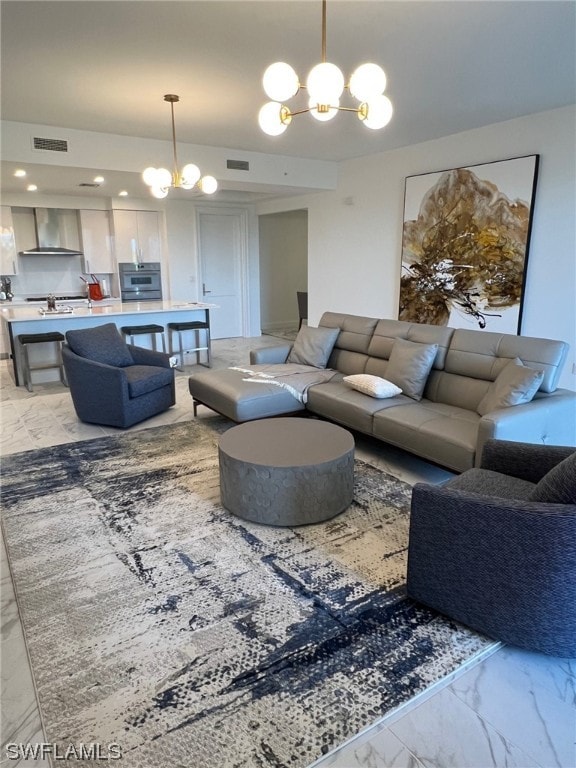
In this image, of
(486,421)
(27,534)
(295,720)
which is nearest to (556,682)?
(295,720)

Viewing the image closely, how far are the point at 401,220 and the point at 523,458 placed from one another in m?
4.60

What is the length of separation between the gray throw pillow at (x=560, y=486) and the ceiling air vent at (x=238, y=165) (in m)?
5.45

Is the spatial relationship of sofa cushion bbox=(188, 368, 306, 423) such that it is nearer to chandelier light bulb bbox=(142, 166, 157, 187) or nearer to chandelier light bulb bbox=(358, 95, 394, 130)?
chandelier light bulb bbox=(142, 166, 157, 187)

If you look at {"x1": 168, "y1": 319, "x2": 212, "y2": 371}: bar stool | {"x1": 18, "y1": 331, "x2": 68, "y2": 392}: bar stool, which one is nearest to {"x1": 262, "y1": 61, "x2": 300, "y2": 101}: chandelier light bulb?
{"x1": 18, "y1": 331, "x2": 68, "y2": 392}: bar stool

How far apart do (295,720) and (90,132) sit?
5500 mm

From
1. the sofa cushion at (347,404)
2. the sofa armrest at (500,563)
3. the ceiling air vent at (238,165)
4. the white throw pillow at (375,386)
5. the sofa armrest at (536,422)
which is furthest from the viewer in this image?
the ceiling air vent at (238,165)

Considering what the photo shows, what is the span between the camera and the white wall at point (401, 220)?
15.3 ft

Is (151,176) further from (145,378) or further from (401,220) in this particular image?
(401,220)

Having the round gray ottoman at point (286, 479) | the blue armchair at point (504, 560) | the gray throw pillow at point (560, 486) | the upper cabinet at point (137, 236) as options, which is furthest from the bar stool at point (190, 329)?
the gray throw pillow at point (560, 486)

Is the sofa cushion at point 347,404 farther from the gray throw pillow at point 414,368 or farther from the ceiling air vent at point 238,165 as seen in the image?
the ceiling air vent at point 238,165

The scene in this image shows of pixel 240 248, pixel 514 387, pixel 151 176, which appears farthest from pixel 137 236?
pixel 514 387

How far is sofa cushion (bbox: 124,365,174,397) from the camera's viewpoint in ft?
14.4

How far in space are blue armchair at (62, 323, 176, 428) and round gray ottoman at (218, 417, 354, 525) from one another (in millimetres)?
1681

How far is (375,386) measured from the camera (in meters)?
3.80
